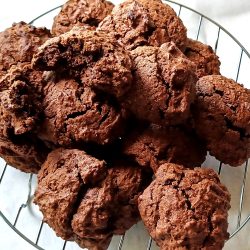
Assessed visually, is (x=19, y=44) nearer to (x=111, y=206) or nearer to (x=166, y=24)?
(x=166, y=24)

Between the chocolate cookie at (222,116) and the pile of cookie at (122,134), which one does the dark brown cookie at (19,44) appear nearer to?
the pile of cookie at (122,134)

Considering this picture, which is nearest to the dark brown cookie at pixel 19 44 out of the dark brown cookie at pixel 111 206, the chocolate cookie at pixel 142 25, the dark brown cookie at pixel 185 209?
the chocolate cookie at pixel 142 25

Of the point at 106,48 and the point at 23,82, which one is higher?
the point at 106,48

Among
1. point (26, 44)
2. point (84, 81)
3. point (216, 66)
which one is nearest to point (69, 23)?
point (26, 44)

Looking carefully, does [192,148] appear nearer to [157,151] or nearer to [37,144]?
[157,151]

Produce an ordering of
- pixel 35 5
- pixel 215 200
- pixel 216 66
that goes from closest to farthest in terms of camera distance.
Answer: pixel 215 200 < pixel 216 66 < pixel 35 5

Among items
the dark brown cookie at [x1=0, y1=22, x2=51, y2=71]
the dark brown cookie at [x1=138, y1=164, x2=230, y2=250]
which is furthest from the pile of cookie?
the dark brown cookie at [x1=0, y1=22, x2=51, y2=71]

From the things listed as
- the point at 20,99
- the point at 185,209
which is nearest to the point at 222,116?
the point at 185,209

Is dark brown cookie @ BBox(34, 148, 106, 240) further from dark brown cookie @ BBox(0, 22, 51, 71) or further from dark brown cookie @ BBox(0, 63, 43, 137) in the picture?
dark brown cookie @ BBox(0, 22, 51, 71)
